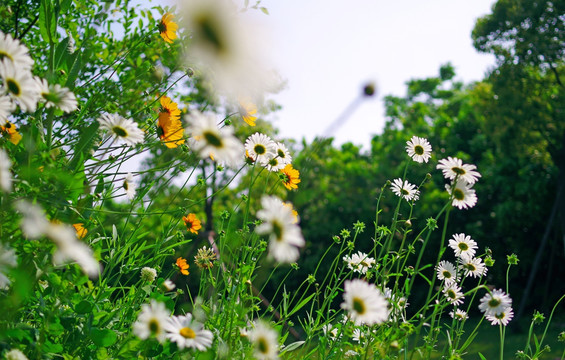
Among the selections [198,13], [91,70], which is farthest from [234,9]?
[91,70]

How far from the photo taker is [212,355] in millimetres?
881

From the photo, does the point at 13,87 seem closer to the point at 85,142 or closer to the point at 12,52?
the point at 12,52

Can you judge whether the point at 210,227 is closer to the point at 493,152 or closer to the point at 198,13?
the point at 198,13

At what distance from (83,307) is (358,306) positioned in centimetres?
51

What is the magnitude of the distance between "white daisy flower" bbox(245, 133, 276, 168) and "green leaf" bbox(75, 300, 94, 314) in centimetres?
49

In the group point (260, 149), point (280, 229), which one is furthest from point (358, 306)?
point (260, 149)

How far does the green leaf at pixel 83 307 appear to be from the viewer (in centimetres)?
90

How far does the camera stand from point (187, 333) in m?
0.76

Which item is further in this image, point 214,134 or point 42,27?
point 42,27

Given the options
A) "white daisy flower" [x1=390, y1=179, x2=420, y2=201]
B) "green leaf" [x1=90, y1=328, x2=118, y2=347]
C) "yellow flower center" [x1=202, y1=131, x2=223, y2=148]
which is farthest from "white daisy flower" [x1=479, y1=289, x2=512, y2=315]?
"green leaf" [x1=90, y1=328, x2=118, y2=347]

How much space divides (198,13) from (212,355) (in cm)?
59

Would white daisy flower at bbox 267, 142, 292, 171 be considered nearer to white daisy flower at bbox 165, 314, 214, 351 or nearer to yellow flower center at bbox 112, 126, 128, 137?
yellow flower center at bbox 112, 126, 128, 137

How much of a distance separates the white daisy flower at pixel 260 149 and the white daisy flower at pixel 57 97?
1.57 ft

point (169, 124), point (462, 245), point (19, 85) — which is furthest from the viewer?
point (462, 245)
